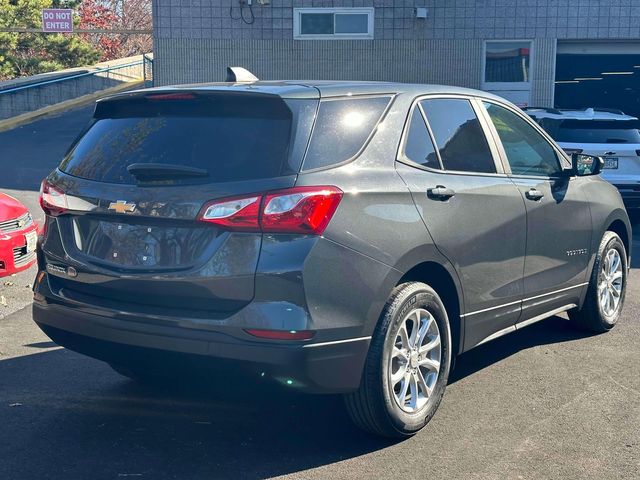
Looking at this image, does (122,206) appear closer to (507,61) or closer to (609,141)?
(609,141)

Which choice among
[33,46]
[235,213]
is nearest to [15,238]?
[235,213]

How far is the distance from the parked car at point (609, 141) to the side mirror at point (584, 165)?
5024 millimetres

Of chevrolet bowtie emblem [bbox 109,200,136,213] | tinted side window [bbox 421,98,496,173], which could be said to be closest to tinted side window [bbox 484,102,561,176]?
tinted side window [bbox 421,98,496,173]

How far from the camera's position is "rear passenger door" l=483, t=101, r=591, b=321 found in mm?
5574

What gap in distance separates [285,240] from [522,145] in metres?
2.42

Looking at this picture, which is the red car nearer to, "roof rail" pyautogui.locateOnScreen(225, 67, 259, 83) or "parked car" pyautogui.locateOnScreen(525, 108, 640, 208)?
"roof rail" pyautogui.locateOnScreen(225, 67, 259, 83)

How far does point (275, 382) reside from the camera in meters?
4.04

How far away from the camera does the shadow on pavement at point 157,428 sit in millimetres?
4199

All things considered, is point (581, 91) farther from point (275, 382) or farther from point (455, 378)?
point (275, 382)

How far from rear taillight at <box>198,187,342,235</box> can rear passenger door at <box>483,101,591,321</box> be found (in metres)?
1.93

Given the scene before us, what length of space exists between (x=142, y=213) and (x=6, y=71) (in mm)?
30874

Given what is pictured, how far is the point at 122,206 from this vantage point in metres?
4.20

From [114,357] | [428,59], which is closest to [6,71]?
[428,59]

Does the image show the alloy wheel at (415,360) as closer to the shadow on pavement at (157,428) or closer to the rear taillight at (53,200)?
the shadow on pavement at (157,428)
